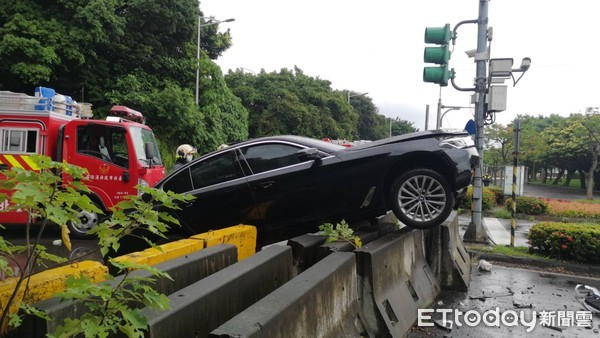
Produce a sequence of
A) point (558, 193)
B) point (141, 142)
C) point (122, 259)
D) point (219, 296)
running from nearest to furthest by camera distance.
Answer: point (219, 296) < point (122, 259) < point (141, 142) < point (558, 193)

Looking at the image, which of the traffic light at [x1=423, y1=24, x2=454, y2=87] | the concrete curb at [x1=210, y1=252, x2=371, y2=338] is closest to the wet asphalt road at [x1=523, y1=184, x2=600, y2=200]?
the traffic light at [x1=423, y1=24, x2=454, y2=87]

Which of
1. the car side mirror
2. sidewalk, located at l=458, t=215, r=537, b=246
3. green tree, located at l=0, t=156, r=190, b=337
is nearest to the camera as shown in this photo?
green tree, located at l=0, t=156, r=190, b=337

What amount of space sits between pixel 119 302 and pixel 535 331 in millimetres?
4270

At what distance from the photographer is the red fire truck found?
Answer: 8.03 meters

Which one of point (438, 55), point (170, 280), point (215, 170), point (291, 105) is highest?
point (291, 105)

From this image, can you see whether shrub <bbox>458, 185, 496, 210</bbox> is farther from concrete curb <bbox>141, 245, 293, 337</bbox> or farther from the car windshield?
concrete curb <bbox>141, 245, 293, 337</bbox>

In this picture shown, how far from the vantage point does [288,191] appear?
16.7 ft

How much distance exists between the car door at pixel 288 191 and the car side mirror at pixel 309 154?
7 centimetres

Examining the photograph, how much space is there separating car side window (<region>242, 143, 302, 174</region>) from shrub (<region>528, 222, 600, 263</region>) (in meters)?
5.30

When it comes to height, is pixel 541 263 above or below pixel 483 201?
below

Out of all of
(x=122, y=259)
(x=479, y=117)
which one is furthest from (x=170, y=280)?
(x=479, y=117)

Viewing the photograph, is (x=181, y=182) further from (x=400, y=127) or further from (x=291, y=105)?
(x=400, y=127)

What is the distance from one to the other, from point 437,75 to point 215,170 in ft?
18.2

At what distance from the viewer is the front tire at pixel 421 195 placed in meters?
4.99
